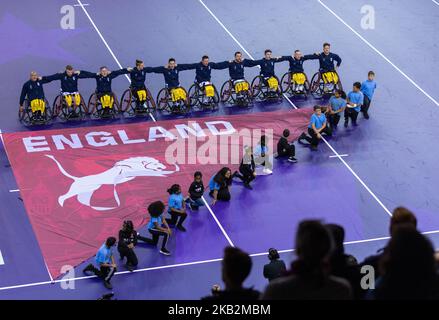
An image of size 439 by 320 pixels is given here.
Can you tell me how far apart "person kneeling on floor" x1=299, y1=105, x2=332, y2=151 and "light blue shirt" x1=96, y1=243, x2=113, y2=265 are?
692 cm

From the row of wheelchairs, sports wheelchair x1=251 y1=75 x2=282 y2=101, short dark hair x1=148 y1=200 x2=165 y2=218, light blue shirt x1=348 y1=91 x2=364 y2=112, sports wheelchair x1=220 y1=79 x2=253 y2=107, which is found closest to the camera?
short dark hair x1=148 y1=200 x2=165 y2=218

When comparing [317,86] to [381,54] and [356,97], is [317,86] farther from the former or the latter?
[381,54]

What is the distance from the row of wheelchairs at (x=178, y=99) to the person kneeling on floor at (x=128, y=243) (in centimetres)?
636

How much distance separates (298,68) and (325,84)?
A: 855mm

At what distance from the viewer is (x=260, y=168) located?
65.4ft

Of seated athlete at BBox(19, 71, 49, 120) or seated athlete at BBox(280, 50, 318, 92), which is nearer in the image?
seated athlete at BBox(19, 71, 49, 120)

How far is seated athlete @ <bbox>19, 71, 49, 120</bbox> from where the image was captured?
21.2 metres

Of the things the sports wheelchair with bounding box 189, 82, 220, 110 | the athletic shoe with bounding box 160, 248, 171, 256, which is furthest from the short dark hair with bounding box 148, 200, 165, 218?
the sports wheelchair with bounding box 189, 82, 220, 110

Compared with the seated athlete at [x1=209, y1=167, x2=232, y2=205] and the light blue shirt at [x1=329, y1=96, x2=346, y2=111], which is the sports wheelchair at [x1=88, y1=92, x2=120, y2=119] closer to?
the seated athlete at [x1=209, y1=167, x2=232, y2=205]

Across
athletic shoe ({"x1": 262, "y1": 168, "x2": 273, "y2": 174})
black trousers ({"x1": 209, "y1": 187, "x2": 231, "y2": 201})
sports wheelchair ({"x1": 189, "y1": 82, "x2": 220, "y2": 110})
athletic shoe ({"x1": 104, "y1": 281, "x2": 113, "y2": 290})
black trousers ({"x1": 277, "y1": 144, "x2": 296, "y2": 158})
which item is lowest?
athletic shoe ({"x1": 104, "y1": 281, "x2": 113, "y2": 290})

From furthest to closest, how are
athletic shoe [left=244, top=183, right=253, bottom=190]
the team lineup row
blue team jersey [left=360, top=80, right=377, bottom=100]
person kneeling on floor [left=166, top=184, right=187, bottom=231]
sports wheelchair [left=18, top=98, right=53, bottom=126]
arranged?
blue team jersey [left=360, top=80, right=377, bottom=100]
the team lineup row
sports wheelchair [left=18, top=98, right=53, bottom=126]
athletic shoe [left=244, top=183, right=253, bottom=190]
person kneeling on floor [left=166, top=184, right=187, bottom=231]

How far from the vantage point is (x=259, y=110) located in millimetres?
22734

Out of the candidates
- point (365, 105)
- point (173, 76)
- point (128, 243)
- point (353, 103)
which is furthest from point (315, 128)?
point (128, 243)

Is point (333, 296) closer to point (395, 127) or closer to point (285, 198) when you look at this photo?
point (285, 198)
